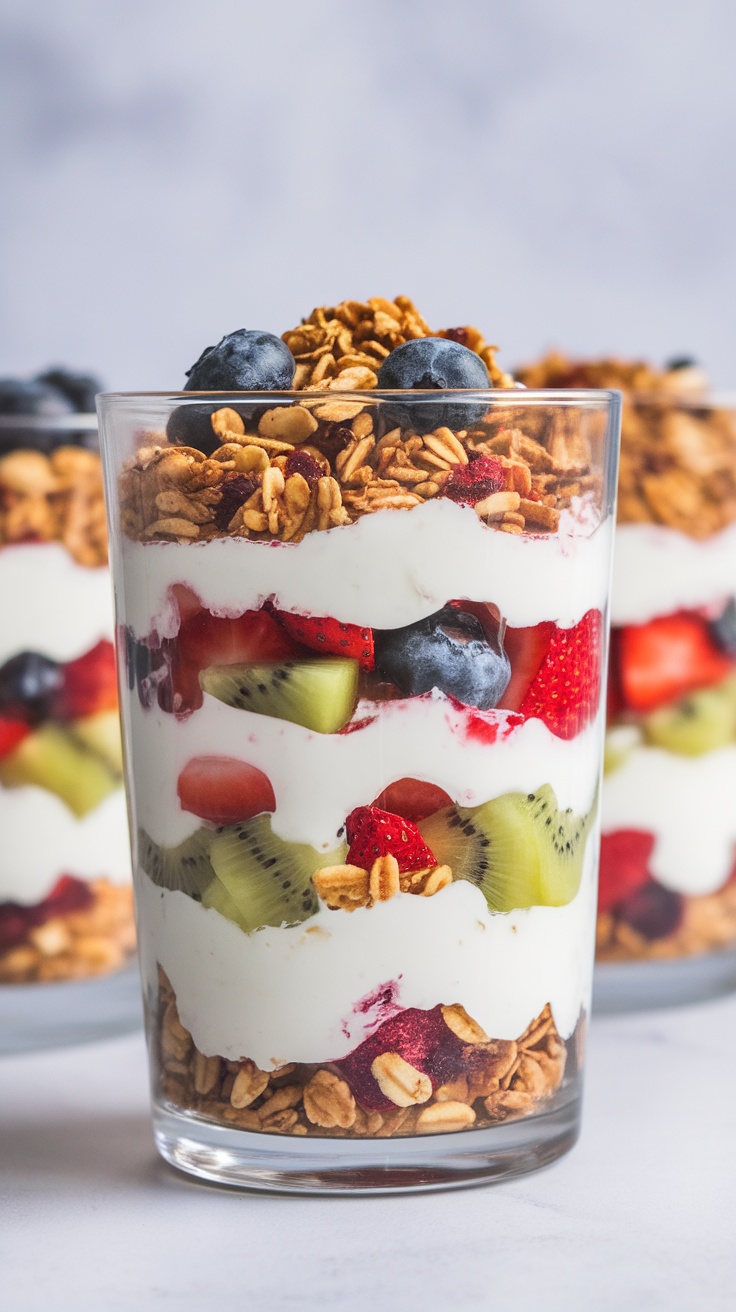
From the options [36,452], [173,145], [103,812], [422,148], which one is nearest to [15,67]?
[173,145]

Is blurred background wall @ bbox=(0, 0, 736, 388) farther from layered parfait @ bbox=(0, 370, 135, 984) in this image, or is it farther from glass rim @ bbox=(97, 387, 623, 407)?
glass rim @ bbox=(97, 387, 623, 407)

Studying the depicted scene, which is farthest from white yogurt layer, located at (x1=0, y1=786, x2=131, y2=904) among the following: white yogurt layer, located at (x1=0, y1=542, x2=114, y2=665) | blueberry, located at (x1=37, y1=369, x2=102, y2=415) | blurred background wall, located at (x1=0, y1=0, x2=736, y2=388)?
blurred background wall, located at (x1=0, y1=0, x2=736, y2=388)

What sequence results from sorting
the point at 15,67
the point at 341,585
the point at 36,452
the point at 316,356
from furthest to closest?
1. the point at 15,67
2. the point at 36,452
3. the point at 316,356
4. the point at 341,585

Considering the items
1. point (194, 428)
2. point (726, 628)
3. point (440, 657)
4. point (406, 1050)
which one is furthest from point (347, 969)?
point (726, 628)

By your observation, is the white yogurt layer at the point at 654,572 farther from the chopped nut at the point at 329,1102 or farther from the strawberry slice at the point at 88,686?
the chopped nut at the point at 329,1102

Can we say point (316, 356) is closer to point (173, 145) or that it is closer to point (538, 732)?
point (538, 732)

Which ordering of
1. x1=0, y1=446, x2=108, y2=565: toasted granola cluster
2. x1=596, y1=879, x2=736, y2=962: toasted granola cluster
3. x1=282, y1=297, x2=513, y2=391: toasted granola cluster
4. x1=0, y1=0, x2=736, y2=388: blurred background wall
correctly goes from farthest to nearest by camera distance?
x1=0, y1=0, x2=736, y2=388: blurred background wall
x1=596, y1=879, x2=736, y2=962: toasted granola cluster
x1=0, y1=446, x2=108, y2=565: toasted granola cluster
x1=282, y1=297, x2=513, y2=391: toasted granola cluster

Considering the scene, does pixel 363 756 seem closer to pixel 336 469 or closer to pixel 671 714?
pixel 336 469

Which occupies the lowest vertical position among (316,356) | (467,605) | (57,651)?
(57,651)
